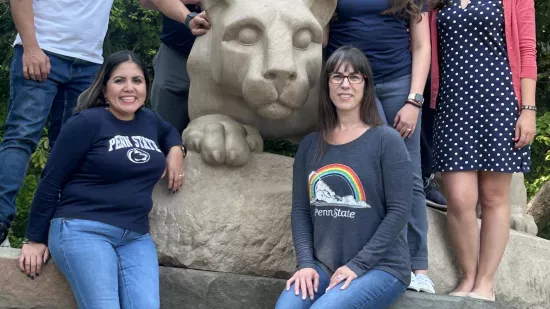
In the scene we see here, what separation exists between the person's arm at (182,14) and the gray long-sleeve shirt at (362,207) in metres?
0.87

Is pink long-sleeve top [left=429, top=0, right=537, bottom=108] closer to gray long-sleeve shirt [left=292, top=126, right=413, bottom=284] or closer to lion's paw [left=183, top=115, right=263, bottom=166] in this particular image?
gray long-sleeve shirt [left=292, top=126, right=413, bottom=284]

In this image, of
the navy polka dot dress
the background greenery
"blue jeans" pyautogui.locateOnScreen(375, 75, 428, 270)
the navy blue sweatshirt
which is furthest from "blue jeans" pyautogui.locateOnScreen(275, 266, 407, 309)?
the background greenery

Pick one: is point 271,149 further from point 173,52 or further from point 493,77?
point 493,77

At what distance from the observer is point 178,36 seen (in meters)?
3.58

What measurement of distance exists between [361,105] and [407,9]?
0.55m

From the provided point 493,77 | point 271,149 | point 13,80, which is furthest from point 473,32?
point 271,149

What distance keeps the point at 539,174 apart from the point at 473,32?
13.8 ft

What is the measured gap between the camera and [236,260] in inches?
112

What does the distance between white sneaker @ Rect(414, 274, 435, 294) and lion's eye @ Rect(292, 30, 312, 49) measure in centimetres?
97

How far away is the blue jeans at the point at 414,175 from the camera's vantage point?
2.82 m

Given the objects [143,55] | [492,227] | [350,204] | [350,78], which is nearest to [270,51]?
[350,78]

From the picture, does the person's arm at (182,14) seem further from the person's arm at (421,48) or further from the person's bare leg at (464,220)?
the person's bare leg at (464,220)

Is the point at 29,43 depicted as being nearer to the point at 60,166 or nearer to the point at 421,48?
the point at 60,166

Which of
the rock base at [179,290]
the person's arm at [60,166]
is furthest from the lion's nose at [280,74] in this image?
the rock base at [179,290]
